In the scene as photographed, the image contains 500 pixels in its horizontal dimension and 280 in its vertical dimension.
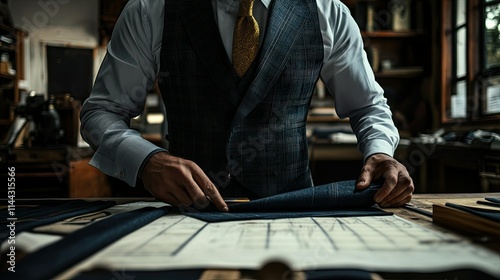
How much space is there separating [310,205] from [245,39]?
1.79 ft

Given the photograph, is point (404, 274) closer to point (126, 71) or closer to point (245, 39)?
point (245, 39)

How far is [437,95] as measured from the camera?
4.45m

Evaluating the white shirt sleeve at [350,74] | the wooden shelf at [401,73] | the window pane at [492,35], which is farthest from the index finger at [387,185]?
the wooden shelf at [401,73]

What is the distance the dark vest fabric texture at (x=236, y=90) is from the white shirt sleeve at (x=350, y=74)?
0.28ft

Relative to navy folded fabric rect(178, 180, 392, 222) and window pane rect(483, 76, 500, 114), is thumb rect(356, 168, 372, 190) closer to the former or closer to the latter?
navy folded fabric rect(178, 180, 392, 222)

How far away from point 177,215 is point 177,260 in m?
0.33

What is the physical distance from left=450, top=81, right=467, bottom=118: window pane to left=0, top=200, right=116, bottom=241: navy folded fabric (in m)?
3.67

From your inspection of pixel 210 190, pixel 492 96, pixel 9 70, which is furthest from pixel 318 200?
pixel 9 70

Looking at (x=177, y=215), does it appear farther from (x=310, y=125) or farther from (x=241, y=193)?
(x=310, y=125)

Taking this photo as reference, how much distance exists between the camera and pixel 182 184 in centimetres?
85

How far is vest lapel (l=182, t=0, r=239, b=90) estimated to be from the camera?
1.16 meters

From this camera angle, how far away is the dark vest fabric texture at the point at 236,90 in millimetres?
1168

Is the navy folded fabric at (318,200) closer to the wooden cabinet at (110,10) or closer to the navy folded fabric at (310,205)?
the navy folded fabric at (310,205)

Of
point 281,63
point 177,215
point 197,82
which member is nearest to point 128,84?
point 197,82
